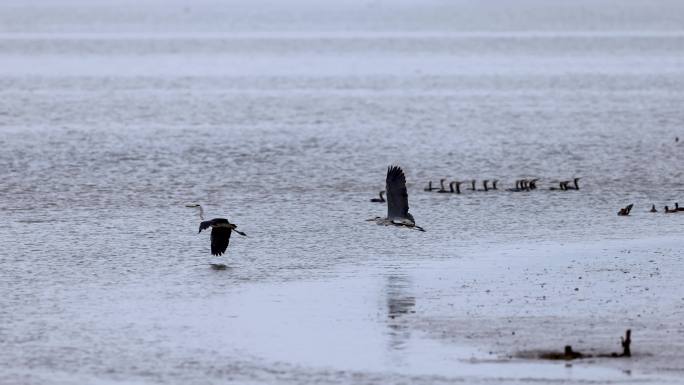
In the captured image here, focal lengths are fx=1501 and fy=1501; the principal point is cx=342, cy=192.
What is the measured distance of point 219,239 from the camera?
2155 cm

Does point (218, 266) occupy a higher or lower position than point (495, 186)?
lower

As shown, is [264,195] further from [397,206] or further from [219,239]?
[219,239]

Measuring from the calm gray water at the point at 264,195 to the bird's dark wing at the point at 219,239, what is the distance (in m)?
0.34

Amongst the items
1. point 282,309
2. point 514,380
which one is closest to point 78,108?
point 282,309

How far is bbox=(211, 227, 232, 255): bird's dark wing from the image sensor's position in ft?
70.3

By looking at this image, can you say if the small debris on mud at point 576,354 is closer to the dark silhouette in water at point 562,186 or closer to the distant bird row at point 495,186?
the distant bird row at point 495,186

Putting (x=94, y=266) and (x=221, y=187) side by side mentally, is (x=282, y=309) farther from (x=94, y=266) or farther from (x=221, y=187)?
(x=221, y=187)

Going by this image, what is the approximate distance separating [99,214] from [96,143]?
1473cm

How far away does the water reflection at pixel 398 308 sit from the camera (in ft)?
55.0

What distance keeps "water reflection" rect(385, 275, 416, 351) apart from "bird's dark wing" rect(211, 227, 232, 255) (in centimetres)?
253

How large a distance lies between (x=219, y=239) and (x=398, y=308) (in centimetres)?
405

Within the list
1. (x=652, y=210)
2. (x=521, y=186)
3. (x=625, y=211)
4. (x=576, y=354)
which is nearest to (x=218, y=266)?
(x=576, y=354)

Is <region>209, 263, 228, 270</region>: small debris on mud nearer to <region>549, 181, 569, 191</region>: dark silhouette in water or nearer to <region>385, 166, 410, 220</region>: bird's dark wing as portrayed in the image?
<region>385, 166, 410, 220</region>: bird's dark wing

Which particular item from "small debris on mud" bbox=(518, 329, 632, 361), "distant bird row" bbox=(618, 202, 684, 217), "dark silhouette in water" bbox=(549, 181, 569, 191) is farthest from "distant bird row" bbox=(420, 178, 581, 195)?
"small debris on mud" bbox=(518, 329, 632, 361)
